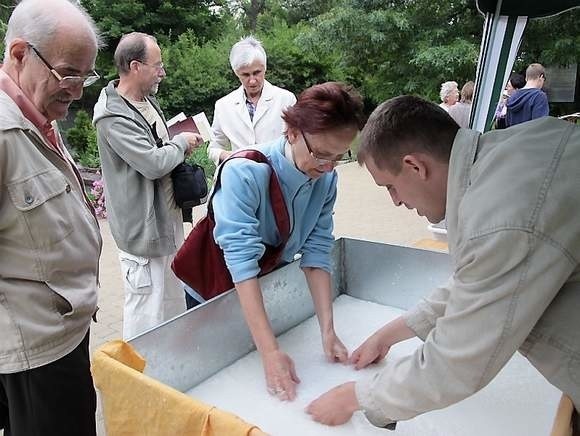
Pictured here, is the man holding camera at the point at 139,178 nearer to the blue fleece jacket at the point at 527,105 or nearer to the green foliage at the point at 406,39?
the blue fleece jacket at the point at 527,105

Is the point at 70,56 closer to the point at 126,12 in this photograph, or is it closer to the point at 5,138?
the point at 5,138

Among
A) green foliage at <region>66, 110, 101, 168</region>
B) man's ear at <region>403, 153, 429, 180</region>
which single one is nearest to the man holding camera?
man's ear at <region>403, 153, 429, 180</region>

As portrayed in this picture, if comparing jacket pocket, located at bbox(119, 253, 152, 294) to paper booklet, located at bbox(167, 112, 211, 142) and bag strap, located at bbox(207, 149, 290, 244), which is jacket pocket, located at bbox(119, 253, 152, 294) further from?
bag strap, located at bbox(207, 149, 290, 244)

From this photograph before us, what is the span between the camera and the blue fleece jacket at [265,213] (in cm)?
138

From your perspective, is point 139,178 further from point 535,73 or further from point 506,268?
point 535,73

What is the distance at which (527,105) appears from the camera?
532 centimetres

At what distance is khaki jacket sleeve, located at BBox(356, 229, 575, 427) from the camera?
0.78 m

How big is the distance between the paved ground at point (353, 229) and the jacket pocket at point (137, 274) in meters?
0.62

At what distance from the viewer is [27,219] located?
122cm

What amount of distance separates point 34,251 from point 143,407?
0.47 meters

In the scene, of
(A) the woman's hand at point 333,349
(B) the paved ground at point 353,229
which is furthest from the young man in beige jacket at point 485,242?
(B) the paved ground at point 353,229

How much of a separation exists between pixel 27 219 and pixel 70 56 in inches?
15.6

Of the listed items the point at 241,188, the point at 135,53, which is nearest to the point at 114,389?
the point at 241,188

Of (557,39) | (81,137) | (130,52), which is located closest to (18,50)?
(130,52)
